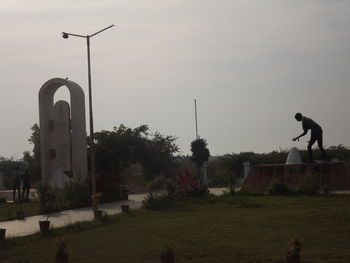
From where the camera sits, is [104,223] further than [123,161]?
No

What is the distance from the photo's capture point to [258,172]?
29719 mm

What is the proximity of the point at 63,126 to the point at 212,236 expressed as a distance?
20.7 m

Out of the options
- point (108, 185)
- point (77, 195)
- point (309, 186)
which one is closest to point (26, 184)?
point (108, 185)

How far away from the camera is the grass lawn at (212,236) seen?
35.6 feet

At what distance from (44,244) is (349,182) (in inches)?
673

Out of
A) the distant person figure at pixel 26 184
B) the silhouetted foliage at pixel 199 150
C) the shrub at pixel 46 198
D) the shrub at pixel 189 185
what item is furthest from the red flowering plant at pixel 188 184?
the silhouetted foliage at pixel 199 150

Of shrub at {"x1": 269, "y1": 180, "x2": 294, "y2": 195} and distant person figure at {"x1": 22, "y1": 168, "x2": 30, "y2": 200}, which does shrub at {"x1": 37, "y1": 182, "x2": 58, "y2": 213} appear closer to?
distant person figure at {"x1": 22, "y1": 168, "x2": 30, "y2": 200}

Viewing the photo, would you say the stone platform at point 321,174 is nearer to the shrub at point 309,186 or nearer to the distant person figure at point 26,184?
the shrub at point 309,186

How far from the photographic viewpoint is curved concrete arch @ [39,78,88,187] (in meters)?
31.6

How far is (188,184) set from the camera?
25.8 metres

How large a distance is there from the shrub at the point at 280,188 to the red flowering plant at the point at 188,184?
10.3ft

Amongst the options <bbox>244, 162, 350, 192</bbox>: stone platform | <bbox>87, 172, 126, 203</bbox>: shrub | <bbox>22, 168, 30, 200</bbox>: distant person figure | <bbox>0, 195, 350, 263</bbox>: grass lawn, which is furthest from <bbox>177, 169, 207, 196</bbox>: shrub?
<bbox>22, 168, 30, 200</bbox>: distant person figure

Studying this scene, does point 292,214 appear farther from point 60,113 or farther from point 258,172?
point 60,113

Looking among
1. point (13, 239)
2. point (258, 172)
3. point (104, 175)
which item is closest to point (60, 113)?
point (104, 175)
